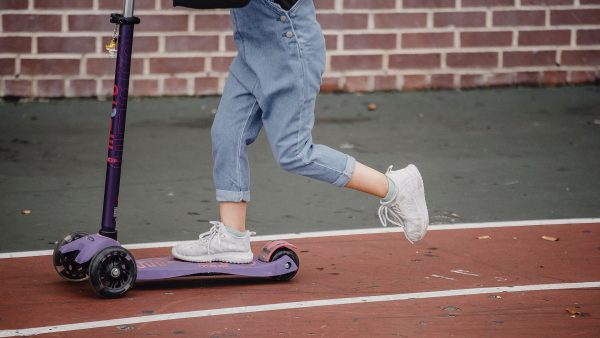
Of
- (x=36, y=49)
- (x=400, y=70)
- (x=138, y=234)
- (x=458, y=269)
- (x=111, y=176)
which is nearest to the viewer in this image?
(x=111, y=176)

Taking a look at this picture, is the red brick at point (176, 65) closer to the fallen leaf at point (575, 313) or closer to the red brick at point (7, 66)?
the red brick at point (7, 66)

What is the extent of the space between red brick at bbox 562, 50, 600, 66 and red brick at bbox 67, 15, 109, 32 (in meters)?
4.18

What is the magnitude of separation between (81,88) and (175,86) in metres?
0.80

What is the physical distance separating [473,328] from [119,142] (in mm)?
1767

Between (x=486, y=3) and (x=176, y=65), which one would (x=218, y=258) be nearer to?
(x=176, y=65)

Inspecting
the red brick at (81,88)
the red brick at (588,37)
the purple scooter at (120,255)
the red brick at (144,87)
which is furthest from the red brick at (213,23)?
the purple scooter at (120,255)

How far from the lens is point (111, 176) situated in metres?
5.50

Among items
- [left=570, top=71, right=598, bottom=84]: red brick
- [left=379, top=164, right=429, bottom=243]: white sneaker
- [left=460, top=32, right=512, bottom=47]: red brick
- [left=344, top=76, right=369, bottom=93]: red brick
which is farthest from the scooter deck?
[left=570, top=71, right=598, bottom=84]: red brick

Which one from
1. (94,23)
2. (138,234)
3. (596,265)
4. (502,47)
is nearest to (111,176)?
(138,234)

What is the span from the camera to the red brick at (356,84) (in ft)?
35.9

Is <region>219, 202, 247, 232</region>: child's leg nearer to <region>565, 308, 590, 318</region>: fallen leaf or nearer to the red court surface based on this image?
the red court surface

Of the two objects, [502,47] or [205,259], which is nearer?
[205,259]

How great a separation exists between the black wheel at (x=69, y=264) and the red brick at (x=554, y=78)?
6620 millimetres

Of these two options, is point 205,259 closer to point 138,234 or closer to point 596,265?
point 138,234
